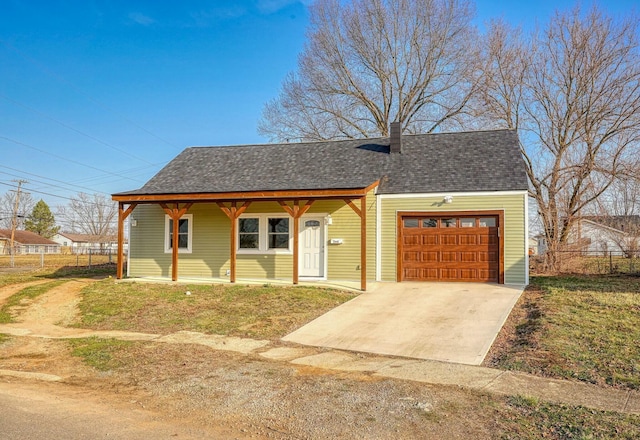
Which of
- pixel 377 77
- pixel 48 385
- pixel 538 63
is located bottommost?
pixel 48 385

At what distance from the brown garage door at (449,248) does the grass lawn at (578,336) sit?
6.33 feet

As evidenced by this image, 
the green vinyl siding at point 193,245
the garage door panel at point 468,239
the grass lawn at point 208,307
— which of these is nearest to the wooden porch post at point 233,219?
the grass lawn at point 208,307

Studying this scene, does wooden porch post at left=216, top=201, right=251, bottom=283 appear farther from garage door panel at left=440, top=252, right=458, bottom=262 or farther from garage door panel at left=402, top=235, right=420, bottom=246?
garage door panel at left=440, top=252, right=458, bottom=262

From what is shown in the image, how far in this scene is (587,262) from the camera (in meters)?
17.3

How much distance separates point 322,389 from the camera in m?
5.51

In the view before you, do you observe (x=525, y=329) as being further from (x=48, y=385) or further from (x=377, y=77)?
(x=377, y=77)

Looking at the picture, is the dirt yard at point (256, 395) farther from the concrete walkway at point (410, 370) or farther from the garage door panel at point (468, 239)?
the garage door panel at point (468, 239)

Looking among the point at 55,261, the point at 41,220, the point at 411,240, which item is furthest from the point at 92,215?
the point at 411,240

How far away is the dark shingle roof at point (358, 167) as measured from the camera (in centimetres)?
1420

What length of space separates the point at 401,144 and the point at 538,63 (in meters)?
8.41

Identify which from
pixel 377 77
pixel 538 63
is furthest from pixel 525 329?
pixel 377 77

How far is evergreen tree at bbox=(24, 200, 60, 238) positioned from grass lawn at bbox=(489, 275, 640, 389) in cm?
Result: 6944

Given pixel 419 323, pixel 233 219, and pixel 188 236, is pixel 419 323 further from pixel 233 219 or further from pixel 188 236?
pixel 188 236

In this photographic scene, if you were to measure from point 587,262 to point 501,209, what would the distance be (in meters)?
5.96
